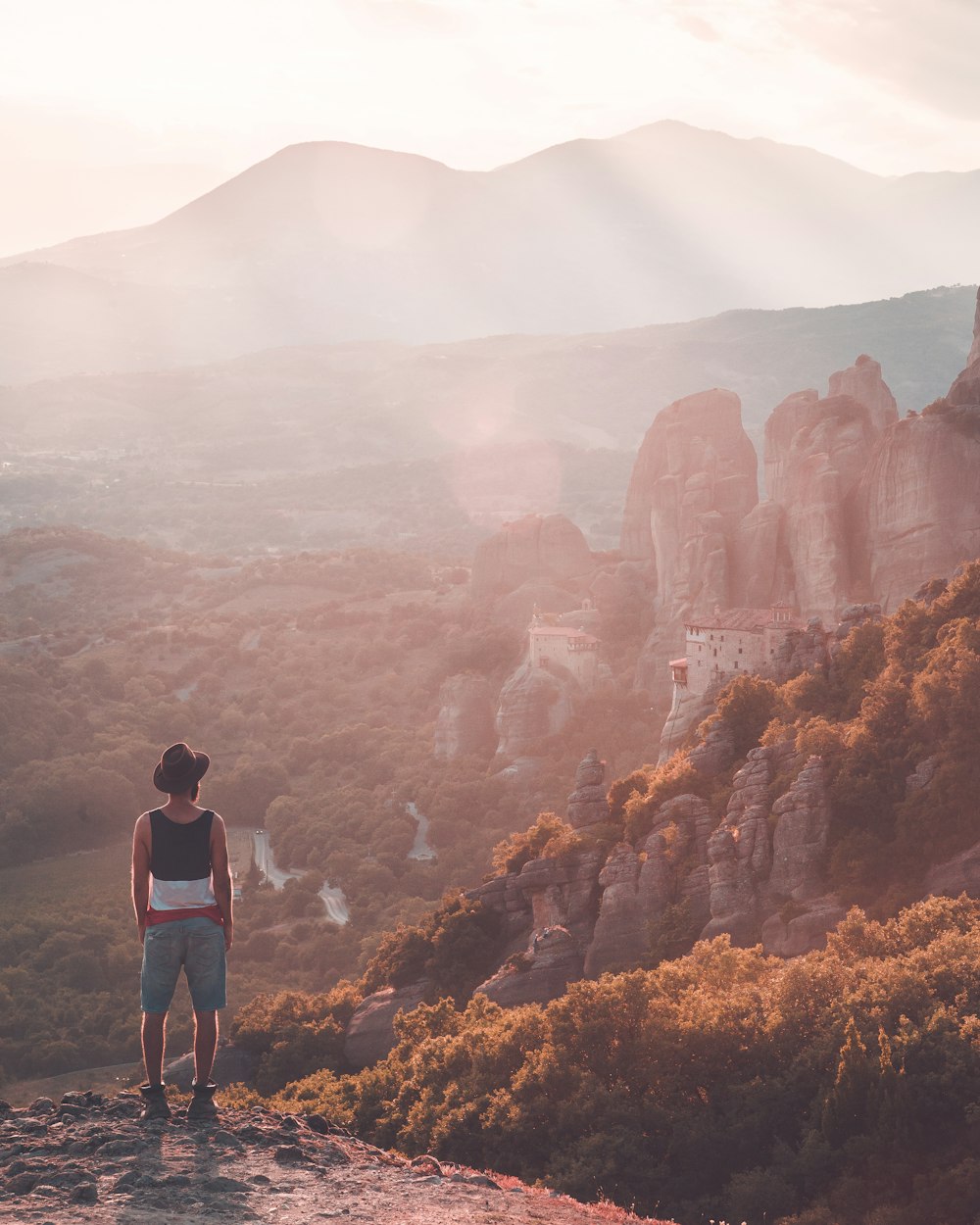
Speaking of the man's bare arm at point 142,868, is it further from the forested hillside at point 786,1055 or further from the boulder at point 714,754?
the boulder at point 714,754

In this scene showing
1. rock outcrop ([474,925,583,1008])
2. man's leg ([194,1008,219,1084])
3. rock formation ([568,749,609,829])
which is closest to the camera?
man's leg ([194,1008,219,1084])

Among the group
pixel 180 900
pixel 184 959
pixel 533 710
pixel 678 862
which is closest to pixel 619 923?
pixel 678 862

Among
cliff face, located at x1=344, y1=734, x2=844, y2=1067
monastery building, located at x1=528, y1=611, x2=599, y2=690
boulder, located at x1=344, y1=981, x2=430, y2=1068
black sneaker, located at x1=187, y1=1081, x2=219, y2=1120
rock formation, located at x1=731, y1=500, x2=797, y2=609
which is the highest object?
rock formation, located at x1=731, y1=500, x2=797, y2=609

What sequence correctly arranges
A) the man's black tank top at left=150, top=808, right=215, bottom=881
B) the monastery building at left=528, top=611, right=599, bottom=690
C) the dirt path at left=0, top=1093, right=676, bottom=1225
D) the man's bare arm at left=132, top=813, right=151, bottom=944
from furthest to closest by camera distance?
the monastery building at left=528, top=611, right=599, bottom=690, the man's black tank top at left=150, top=808, right=215, bottom=881, the man's bare arm at left=132, top=813, right=151, bottom=944, the dirt path at left=0, top=1093, right=676, bottom=1225

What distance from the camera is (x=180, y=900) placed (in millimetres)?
13570

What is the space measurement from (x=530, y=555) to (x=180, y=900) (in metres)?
75.7

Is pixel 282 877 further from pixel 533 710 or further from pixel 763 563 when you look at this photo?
pixel 763 563

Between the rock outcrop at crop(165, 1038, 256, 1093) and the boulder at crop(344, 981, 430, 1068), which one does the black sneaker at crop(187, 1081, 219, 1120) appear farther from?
the rock outcrop at crop(165, 1038, 256, 1093)

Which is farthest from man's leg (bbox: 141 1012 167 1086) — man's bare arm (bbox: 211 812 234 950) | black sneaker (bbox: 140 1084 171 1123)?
man's bare arm (bbox: 211 812 234 950)

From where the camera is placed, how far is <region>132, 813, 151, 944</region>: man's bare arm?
1339 centimetres

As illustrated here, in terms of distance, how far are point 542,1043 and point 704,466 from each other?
56751mm

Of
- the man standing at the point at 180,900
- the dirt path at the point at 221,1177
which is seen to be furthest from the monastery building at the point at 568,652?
the man standing at the point at 180,900

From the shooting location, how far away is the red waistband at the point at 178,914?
13602mm

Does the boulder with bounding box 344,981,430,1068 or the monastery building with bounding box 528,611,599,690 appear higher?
the monastery building with bounding box 528,611,599,690
